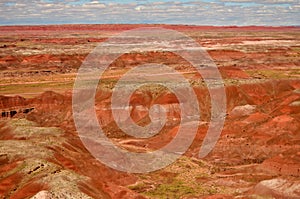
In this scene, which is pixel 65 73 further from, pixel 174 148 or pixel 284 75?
pixel 174 148

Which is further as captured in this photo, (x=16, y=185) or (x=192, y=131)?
(x=192, y=131)

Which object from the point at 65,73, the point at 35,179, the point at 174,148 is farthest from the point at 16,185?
the point at 65,73

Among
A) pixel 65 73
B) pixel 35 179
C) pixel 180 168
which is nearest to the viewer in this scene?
pixel 35 179

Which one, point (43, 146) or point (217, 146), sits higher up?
point (43, 146)

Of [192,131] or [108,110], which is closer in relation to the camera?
[192,131]

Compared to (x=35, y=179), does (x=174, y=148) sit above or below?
below

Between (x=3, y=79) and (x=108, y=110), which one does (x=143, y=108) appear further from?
(x=3, y=79)

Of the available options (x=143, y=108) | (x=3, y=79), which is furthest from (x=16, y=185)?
(x=3, y=79)

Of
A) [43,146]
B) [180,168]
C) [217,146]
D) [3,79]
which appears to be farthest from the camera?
[3,79]

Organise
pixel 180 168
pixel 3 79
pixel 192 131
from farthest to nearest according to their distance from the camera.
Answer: pixel 3 79 < pixel 192 131 < pixel 180 168
